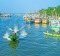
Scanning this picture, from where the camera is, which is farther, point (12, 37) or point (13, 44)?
point (12, 37)

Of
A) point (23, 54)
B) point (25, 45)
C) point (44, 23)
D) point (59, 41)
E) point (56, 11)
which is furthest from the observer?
point (56, 11)

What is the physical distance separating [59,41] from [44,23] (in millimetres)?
44791

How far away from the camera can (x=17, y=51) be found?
37500 mm

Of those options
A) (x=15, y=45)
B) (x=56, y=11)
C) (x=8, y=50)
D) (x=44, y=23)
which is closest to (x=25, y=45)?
(x=15, y=45)

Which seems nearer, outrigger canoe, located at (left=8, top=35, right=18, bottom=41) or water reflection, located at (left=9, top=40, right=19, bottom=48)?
water reflection, located at (left=9, top=40, right=19, bottom=48)

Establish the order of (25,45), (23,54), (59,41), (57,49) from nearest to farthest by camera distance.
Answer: (23,54) → (57,49) → (25,45) → (59,41)

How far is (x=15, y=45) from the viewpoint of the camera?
4250cm

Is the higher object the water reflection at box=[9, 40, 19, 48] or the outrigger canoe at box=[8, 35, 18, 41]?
the outrigger canoe at box=[8, 35, 18, 41]

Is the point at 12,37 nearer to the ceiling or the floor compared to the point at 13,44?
nearer to the ceiling

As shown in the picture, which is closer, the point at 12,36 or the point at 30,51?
the point at 30,51

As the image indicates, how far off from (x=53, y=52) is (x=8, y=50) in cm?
608

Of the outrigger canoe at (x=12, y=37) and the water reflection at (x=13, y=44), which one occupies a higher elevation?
the outrigger canoe at (x=12, y=37)

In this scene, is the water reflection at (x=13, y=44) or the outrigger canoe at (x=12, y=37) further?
the outrigger canoe at (x=12, y=37)

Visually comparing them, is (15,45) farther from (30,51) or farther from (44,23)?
(44,23)
